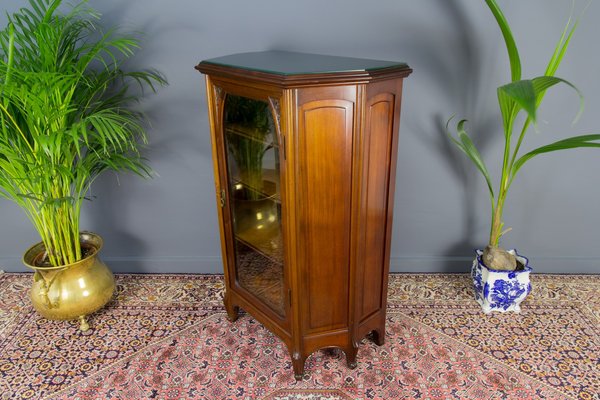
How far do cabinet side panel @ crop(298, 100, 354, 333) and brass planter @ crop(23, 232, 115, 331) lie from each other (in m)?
1.01

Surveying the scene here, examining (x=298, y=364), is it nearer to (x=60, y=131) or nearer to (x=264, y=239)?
(x=264, y=239)

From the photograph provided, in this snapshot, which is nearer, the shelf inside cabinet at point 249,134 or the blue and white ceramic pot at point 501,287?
the shelf inside cabinet at point 249,134

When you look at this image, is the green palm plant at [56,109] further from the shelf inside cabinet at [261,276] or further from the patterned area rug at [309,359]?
the shelf inside cabinet at [261,276]

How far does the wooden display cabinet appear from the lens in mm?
1357

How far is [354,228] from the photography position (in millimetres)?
1522

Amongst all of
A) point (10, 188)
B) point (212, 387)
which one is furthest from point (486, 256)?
point (10, 188)

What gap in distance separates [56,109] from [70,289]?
0.78m

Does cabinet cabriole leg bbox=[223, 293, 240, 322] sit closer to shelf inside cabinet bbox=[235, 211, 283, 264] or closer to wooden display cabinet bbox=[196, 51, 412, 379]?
wooden display cabinet bbox=[196, 51, 412, 379]

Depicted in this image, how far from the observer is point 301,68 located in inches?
54.1

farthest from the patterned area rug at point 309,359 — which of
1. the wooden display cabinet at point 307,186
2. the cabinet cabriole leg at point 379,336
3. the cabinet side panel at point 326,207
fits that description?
the cabinet side panel at point 326,207

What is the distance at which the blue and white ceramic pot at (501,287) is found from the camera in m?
1.97

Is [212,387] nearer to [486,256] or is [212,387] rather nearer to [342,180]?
[342,180]

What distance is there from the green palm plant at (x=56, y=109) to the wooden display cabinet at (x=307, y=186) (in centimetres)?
44

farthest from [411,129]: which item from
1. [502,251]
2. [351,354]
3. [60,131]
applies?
[60,131]
